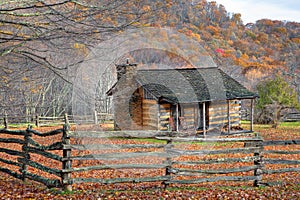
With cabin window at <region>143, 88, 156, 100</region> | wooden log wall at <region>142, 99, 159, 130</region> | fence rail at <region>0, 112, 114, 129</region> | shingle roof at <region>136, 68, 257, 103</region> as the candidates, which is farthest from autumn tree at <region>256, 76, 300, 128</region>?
fence rail at <region>0, 112, 114, 129</region>

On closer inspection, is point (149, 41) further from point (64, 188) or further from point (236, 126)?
point (64, 188)

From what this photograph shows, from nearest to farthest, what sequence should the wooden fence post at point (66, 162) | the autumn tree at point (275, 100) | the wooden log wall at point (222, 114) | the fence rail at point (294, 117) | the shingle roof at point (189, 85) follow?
1. the wooden fence post at point (66, 162)
2. the shingle roof at point (189, 85)
3. the wooden log wall at point (222, 114)
4. the autumn tree at point (275, 100)
5. the fence rail at point (294, 117)

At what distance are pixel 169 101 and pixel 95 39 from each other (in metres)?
13.4

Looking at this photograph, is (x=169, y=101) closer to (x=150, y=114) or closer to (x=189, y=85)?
(x=150, y=114)

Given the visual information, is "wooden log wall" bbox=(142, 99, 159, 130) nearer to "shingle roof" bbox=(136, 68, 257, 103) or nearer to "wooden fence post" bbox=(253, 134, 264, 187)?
"shingle roof" bbox=(136, 68, 257, 103)

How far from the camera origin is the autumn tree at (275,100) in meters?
29.8

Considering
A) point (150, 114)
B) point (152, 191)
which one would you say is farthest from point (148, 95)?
point (152, 191)

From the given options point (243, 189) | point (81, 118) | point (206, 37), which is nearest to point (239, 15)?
point (206, 37)

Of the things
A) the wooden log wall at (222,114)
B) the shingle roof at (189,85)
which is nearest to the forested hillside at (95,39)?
the shingle roof at (189,85)

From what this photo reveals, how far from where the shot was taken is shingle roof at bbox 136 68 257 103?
891 inches

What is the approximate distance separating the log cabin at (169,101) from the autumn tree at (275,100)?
580 cm

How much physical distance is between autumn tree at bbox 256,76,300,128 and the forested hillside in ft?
14.2

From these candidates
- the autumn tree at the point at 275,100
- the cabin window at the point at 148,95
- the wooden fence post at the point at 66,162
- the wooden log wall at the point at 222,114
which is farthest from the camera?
the autumn tree at the point at 275,100

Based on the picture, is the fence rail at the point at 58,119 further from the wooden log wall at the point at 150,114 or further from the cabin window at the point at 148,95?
the cabin window at the point at 148,95
